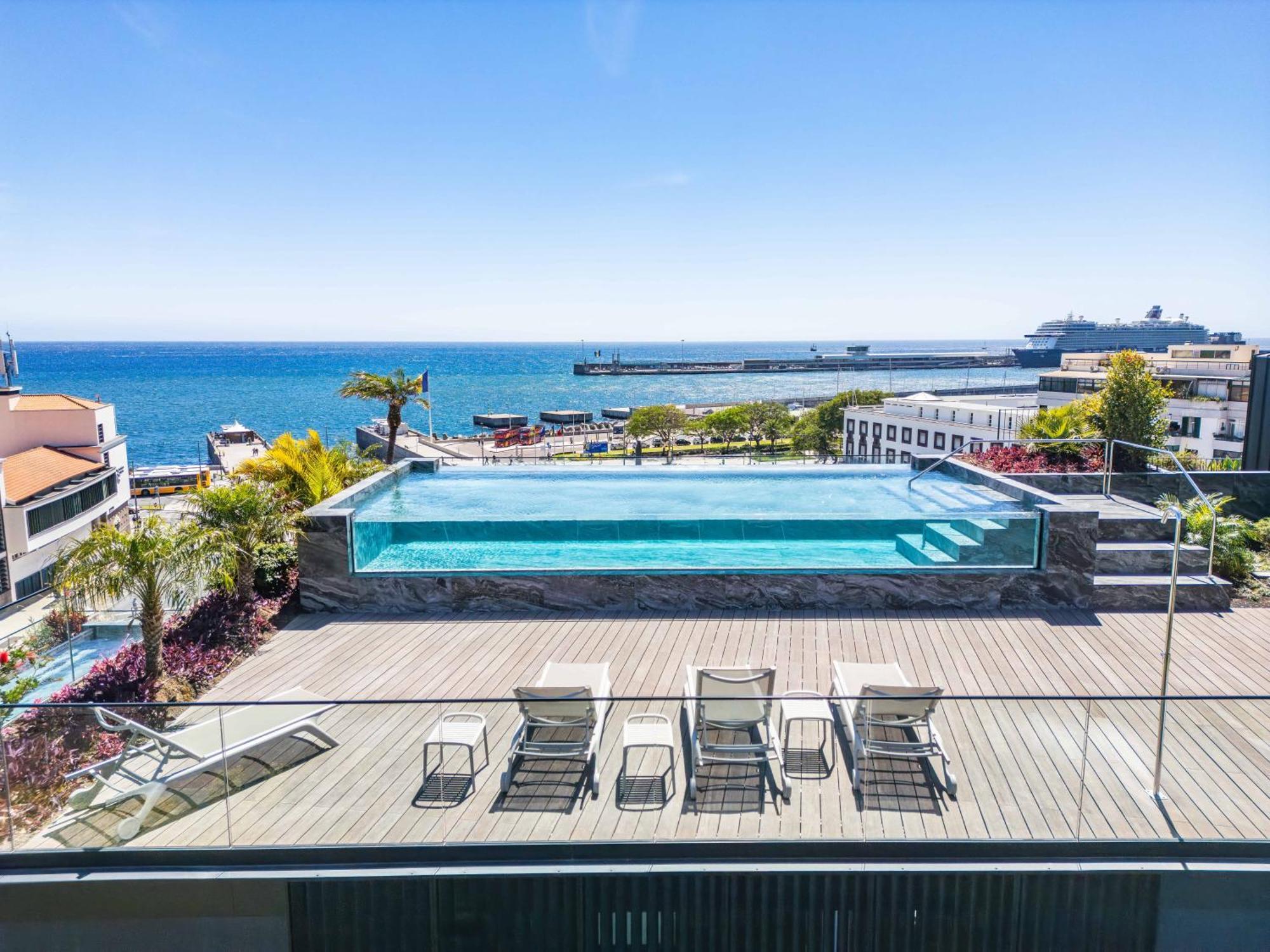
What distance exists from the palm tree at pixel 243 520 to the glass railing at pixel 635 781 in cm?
364

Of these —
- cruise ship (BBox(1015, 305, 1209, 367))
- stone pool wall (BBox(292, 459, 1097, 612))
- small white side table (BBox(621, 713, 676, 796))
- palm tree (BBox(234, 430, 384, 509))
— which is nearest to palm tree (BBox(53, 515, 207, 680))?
stone pool wall (BBox(292, 459, 1097, 612))

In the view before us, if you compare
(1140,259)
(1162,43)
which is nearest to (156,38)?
(1162,43)

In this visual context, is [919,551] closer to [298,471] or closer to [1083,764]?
[1083,764]

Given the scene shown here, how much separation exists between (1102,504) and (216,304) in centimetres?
11181

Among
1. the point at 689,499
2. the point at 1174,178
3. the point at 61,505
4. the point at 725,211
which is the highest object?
the point at 725,211

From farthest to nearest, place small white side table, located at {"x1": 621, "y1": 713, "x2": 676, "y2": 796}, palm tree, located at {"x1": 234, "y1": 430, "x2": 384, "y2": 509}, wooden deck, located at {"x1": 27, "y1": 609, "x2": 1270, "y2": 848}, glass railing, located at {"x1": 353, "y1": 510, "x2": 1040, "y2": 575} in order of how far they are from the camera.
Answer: palm tree, located at {"x1": 234, "y1": 430, "x2": 384, "y2": 509}, glass railing, located at {"x1": 353, "y1": 510, "x2": 1040, "y2": 575}, small white side table, located at {"x1": 621, "y1": 713, "x2": 676, "y2": 796}, wooden deck, located at {"x1": 27, "y1": 609, "x2": 1270, "y2": 848}

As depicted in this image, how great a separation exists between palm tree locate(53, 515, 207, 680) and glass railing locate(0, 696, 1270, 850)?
220 centimetres

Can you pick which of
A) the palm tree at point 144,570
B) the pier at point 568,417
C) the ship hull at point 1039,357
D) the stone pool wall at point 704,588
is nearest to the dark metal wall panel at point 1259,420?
the stone pool wall at point 704,588

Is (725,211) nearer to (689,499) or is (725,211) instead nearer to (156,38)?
(156,38)

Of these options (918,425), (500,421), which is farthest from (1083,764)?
(500,421)

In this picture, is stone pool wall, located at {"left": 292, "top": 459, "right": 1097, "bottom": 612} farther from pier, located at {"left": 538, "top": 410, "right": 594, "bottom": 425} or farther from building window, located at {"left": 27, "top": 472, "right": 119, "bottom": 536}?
pier, located at {"left": 538, "top": 410, "right": 594, "bottom": 425}

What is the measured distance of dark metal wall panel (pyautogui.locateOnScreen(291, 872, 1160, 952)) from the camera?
187 inches

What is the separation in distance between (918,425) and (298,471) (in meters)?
56.0

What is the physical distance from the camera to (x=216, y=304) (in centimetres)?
10188
